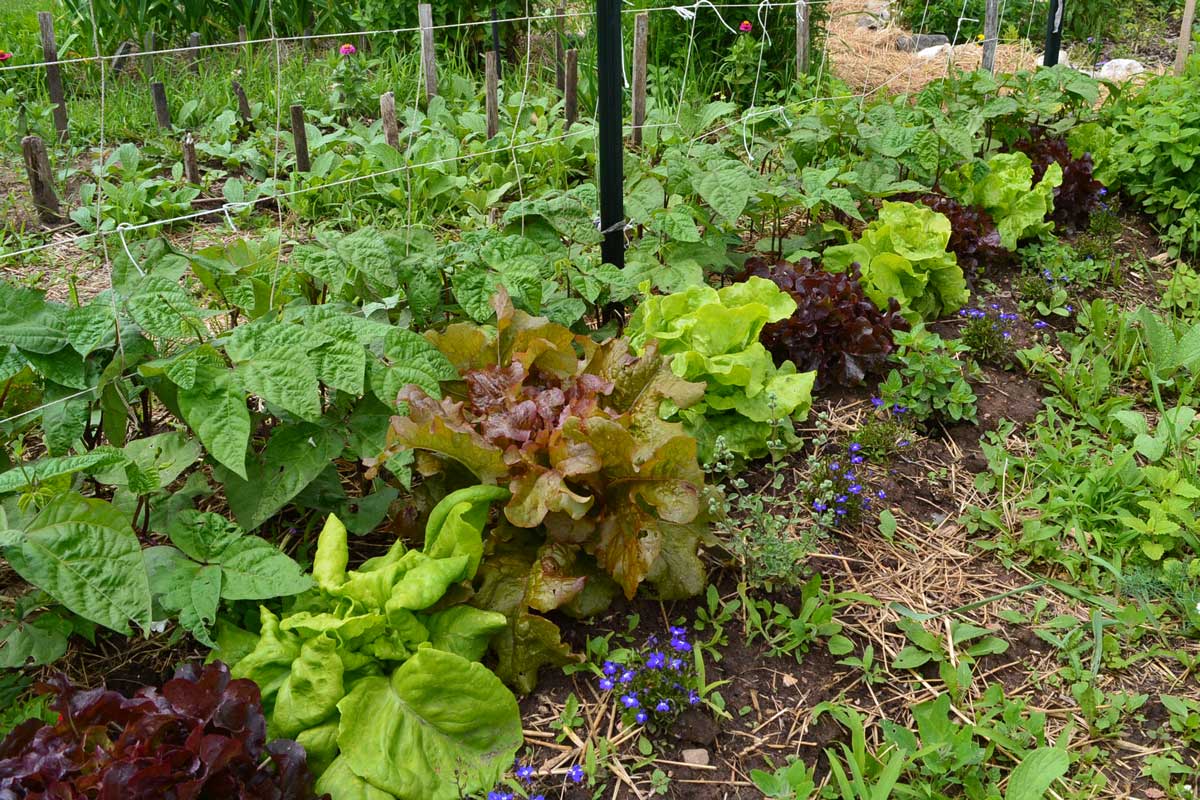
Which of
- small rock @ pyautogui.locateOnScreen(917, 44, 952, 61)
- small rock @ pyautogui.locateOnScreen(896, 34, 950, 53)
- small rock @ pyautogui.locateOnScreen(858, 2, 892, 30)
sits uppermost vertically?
small rock @ pyautogui.locateOnScreen(858, 2, 892, 30)

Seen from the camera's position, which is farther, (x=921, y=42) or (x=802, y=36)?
(x=921, y=42)

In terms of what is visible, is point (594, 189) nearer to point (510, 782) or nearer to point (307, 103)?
point (510, 782)

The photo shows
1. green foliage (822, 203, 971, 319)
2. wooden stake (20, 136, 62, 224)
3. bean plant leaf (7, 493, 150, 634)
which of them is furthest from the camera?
wooden stake (20, 136, 62, 224)

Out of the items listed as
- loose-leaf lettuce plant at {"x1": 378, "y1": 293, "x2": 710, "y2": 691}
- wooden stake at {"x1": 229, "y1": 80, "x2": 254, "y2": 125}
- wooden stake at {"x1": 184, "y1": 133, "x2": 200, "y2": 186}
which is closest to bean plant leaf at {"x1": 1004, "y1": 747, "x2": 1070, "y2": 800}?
loose-leaf lettuce plant at {"x1": 378, "y1": 293, "x2": 710, "y2": 691}

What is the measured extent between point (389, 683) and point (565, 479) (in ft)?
1.78

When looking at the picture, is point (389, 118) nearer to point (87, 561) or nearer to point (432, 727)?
point (87, 561)

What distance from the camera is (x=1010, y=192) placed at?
384 cm

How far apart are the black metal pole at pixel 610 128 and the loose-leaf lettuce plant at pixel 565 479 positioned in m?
0.83

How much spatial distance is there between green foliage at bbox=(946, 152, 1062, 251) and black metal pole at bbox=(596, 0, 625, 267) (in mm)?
1605

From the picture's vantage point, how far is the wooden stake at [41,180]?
4016mm

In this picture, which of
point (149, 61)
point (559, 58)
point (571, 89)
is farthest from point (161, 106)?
point (559, 58)

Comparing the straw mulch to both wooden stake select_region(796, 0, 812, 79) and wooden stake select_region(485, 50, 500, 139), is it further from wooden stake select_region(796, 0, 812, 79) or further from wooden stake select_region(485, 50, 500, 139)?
wooden stake select_region(485, 50, 500, 139)

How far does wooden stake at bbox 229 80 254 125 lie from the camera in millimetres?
5047

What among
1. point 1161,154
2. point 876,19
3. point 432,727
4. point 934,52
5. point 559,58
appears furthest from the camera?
point 876,19
